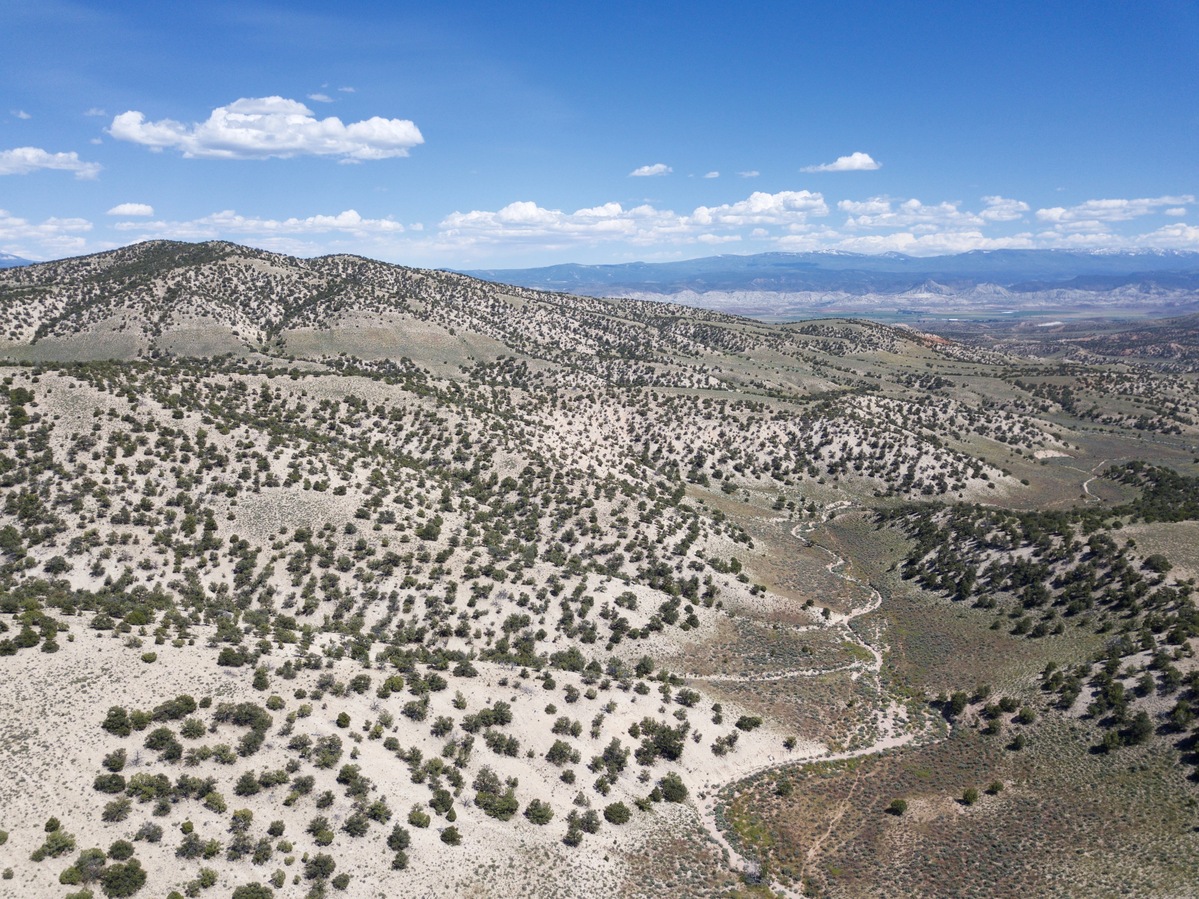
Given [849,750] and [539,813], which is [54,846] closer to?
[539,813]

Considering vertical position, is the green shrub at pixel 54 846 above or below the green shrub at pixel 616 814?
above

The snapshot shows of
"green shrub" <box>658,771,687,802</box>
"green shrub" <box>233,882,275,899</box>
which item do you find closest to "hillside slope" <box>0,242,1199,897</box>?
"green shrub" <box>658,771,687,802</box>

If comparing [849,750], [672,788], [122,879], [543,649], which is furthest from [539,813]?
[849,750]

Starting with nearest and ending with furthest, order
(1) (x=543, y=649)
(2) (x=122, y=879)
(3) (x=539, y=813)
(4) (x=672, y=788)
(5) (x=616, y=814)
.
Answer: (2) (x=122, y=879)
(3) (x=539, y=813)
(5) (x=616, y=814)
(4) (x=672, y=788)
(1) (x=543, y=649)

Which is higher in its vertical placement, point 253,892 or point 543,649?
point 253,892

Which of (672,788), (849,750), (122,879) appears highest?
(122,879)

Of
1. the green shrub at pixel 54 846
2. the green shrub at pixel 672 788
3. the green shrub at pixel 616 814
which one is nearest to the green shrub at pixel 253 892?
the green shrub at pixel 54 846

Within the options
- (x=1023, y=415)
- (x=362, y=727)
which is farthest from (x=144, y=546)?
(x=1023, y=415)

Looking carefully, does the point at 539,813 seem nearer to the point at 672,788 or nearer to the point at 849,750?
the point at 672,788

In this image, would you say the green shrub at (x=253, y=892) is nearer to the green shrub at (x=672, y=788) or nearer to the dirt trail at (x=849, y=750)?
the green shrub at (x=672, y=788)

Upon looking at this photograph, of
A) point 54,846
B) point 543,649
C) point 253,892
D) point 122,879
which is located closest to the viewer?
point 122,879

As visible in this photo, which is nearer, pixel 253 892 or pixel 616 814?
pixel 253 892

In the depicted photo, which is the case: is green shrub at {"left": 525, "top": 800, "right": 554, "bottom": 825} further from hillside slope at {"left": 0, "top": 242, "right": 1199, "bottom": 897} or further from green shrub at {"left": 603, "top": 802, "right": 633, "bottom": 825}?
green shrub at {"left": 603, "top": 802, "right": 633, "bottom": 825}
